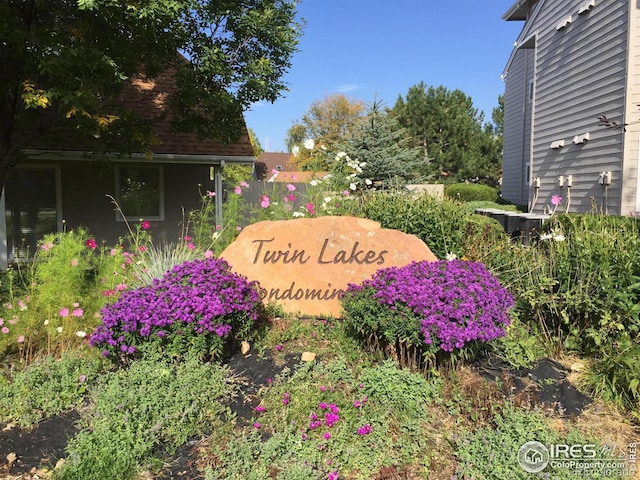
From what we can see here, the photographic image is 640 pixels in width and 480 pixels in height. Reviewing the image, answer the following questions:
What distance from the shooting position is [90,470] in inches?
89.1

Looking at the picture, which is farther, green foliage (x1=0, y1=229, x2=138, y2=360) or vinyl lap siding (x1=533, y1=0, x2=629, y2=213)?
vinyl lap siding (x1=533, y1=0, x2=629, y2=213)

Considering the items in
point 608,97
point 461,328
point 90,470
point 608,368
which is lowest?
point 90,470

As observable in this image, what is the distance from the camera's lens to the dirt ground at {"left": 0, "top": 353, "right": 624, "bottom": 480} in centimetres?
246

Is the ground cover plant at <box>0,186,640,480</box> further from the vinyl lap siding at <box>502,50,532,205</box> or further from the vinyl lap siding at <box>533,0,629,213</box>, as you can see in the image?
the vinyl lap siding at <box>502,50,532,205</box>

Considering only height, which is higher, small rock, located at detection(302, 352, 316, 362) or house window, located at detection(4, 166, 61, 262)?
house window, located at detection(4, 166, 61, 262)

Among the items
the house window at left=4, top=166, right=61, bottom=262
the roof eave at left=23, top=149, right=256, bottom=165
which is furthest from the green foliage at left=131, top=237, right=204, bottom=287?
the house window at left=4, top=166, right=61, bottom=262

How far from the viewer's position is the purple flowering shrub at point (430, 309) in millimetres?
3041

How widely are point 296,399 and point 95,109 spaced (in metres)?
5.15

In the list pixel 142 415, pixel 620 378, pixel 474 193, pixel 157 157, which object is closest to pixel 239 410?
pixel 142 415

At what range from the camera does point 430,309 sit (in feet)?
10.3

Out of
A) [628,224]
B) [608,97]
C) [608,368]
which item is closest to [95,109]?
[608,368]

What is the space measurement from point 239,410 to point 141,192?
29.6ft

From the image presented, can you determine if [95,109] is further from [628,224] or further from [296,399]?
[628,224]

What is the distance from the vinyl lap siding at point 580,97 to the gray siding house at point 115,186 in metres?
7.76
